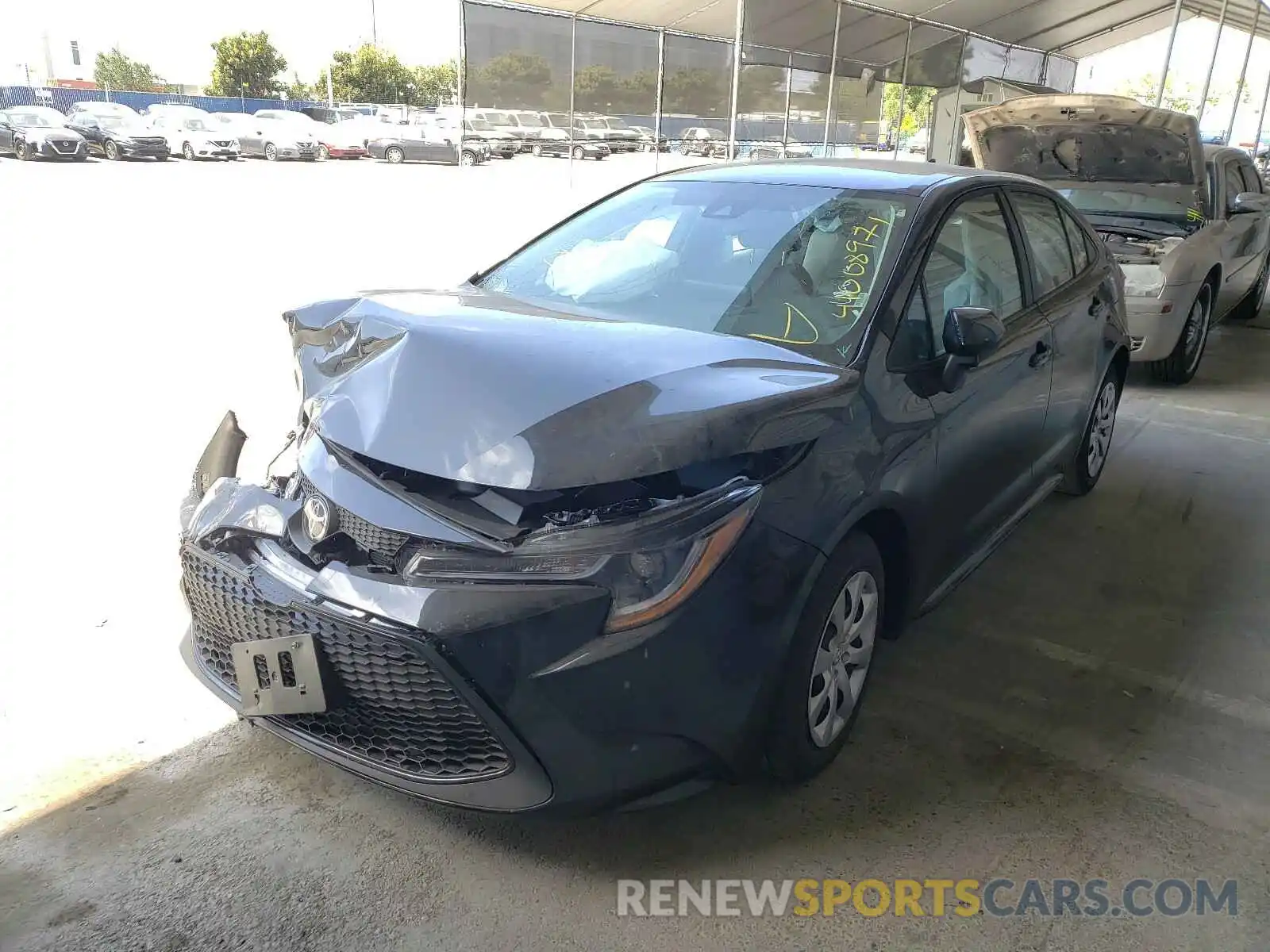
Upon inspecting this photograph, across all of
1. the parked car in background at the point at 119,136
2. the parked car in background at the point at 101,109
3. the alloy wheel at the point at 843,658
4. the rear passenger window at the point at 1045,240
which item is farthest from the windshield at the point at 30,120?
the alloy wheel at the point at 843,658

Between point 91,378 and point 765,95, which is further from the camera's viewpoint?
point 765,95

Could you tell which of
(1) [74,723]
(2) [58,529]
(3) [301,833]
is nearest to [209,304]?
(2) [58,529]

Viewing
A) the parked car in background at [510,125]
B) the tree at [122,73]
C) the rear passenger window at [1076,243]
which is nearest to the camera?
the rear passenger window at [1076,243]

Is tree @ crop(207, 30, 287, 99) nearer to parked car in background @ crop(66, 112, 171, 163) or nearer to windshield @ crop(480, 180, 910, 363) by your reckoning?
parked car in background @ crop(66, 112, 171, 163)

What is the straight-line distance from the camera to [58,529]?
4105mm

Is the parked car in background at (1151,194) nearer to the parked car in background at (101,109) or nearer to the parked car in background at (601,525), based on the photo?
the parked car in background at (601,525)

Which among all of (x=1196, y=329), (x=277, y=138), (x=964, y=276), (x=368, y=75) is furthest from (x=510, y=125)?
(x=368, y=75)

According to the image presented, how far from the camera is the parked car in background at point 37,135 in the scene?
Answer: 59.4 ft

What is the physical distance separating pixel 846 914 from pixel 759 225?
6.95ft

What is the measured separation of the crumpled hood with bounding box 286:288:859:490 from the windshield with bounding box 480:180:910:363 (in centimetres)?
25

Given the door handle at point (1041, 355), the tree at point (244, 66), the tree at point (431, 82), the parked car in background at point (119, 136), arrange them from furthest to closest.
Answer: the tree at point (431, 82) → the tree at point (244, 66) → the parked car in background at point (119, 136) → the door handle at point (1041, 355)

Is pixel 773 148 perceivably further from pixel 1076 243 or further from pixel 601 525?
pixel 601 525

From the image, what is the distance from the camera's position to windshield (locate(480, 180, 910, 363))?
→ 2.92m

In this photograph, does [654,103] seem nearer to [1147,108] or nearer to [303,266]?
[303,266]
